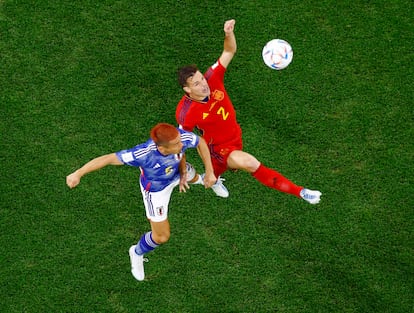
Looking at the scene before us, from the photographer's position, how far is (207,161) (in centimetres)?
853

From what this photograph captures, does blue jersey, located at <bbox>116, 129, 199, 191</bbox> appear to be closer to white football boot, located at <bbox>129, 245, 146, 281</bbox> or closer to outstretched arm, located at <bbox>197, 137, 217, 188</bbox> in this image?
outstretched arm, located at <bbox>197, 137, 217, 188</bbox>

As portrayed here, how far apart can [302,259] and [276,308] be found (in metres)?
0.73

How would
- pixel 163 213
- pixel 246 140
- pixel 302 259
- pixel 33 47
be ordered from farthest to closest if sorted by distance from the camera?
pixel 33 47 → pixel 246 140 → pixel 302 259 → pixel 163 213

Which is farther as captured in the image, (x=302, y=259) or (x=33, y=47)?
(x=33, y=47)

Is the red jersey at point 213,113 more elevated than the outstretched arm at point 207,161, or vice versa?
the red jersey at point 213,113

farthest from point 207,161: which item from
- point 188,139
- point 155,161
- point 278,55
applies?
point 278,55

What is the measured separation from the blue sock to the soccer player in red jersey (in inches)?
49.5

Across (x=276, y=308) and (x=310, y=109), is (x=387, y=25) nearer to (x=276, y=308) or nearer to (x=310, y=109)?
(x=310, y=109)

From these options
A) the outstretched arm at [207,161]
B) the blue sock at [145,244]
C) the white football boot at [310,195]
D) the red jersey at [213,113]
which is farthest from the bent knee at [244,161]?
the blue sock at [145,244]

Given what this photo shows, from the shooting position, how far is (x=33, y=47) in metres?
10.7

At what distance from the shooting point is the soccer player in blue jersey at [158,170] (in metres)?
7.81

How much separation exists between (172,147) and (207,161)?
0.79m

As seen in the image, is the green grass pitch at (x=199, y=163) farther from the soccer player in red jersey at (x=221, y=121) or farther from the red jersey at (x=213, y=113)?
the red jersey at (x=213, y=113)

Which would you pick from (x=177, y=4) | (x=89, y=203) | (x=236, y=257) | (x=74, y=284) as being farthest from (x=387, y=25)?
(x=74, y=284)
